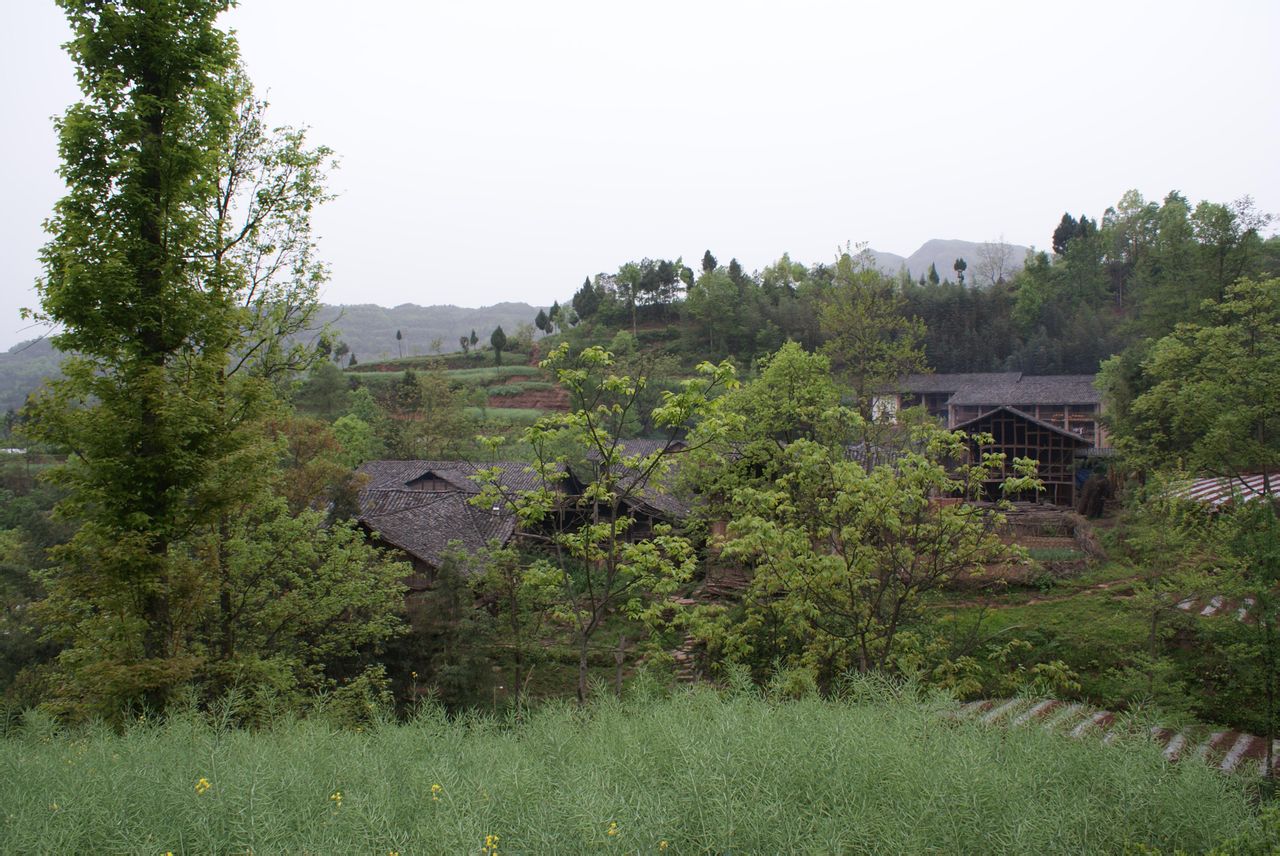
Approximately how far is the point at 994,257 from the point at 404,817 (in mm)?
73126

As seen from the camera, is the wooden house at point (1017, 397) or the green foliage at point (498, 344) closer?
the wooden house at point (1017, 397)

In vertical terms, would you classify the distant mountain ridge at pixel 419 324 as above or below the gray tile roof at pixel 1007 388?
above

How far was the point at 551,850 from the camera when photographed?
284 centimetres

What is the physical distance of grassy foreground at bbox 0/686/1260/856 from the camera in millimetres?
2936

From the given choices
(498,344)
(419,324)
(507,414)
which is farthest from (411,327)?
(507,414)

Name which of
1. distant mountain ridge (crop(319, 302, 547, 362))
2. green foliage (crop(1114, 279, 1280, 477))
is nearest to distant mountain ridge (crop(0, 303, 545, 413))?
distant mountain ridge (crop(319, 302, 547, 362))

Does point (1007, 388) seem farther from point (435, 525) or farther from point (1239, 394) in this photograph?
point (435, 525)

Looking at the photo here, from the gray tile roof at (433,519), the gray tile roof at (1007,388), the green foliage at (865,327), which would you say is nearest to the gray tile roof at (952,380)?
the gray tile roof at (1007,388)

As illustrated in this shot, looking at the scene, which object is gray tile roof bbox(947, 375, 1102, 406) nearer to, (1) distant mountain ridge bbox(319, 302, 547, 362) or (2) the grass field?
(2) the grass field

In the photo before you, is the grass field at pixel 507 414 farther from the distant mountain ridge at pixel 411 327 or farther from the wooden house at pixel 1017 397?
the distant mountain ridge at pixel 411 327

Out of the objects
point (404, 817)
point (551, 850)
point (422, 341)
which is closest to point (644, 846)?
point (551, 850)

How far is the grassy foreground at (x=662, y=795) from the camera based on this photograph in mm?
2936

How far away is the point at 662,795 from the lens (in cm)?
326

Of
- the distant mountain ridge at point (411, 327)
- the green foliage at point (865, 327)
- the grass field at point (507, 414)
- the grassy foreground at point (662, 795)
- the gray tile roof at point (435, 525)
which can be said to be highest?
the distant mountain ridge at point (411, 327)
